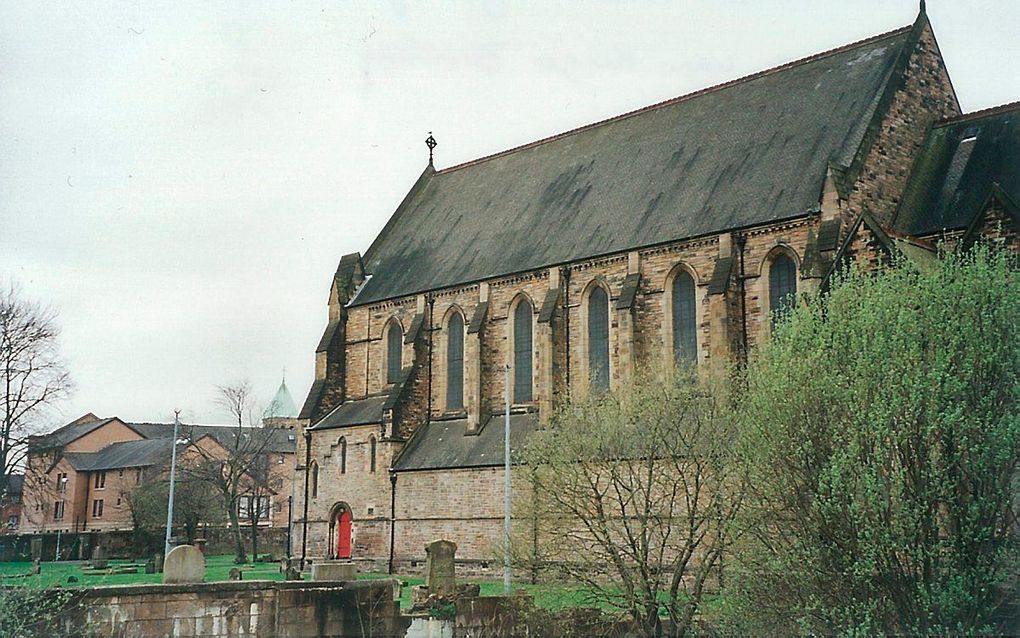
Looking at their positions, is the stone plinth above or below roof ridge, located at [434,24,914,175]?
below

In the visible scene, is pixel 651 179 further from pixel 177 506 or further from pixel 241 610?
pixel 177 506

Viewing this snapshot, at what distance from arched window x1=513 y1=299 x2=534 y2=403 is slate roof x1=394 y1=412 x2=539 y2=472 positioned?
1.00 metres

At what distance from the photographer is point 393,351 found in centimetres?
4669

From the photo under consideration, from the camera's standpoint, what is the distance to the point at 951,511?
17.1m

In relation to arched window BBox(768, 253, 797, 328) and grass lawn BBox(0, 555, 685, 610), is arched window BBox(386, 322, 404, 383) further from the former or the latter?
arched window BBox(768, 253, 797, 328)

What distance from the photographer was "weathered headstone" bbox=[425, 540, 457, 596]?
27203 millimetres

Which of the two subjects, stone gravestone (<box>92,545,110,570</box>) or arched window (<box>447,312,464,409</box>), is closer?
arched window (<box>447,312,464,409</box>)

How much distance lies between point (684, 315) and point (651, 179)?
6.86m

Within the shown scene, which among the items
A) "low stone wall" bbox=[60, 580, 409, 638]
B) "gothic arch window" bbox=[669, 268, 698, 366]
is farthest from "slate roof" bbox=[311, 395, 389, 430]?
"low stone wall" bbox=[60, 580, 409, 638]

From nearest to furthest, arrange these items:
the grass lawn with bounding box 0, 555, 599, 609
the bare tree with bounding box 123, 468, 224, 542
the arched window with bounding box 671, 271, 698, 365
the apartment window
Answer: the grass lawn with bounding box 0, 555, 599, 609
the arched window with bounding box 671, 271, 698, 365
the apartment window
the bare tree with bounding box 123, 468, 224, 542

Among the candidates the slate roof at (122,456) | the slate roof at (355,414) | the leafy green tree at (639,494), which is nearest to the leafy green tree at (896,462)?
the leafy green tree at (639,494)

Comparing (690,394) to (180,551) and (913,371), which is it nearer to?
(913,371)

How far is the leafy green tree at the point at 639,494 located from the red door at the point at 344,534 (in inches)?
768

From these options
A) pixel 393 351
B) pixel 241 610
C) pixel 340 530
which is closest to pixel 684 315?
pixel 393 351
